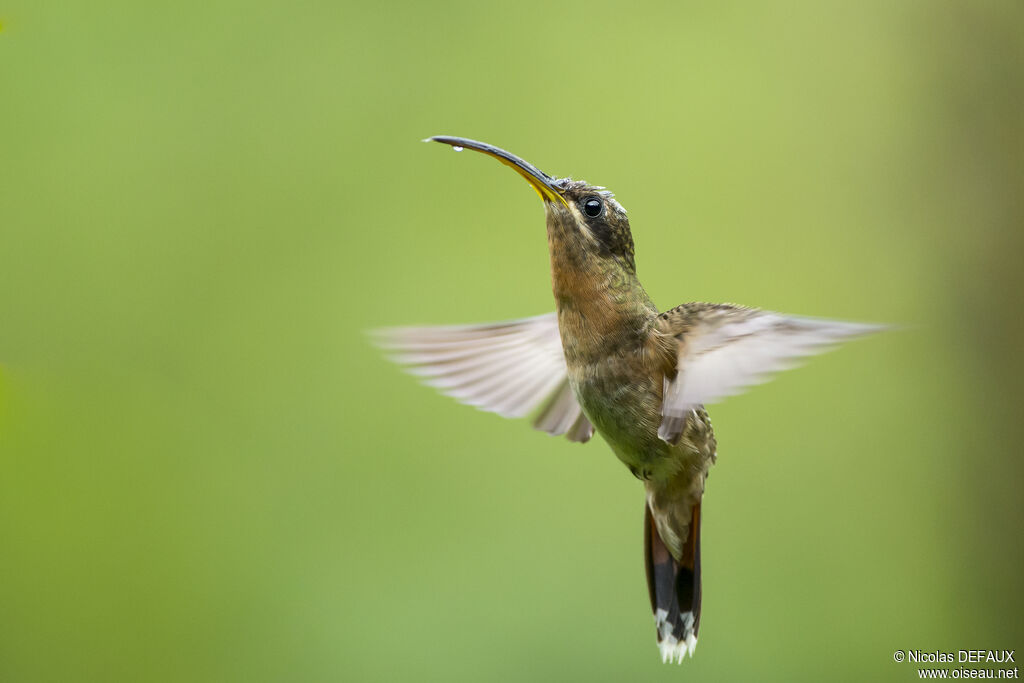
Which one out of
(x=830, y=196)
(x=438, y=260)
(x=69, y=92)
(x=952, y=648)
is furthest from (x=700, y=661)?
(x=69, y=92)

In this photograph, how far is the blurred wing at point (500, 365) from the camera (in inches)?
69.3

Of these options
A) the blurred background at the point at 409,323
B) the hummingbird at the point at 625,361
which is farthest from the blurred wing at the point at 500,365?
the blurred background at the point at 409,323

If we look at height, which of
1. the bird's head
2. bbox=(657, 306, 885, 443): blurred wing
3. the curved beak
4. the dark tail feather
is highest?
the curved beak

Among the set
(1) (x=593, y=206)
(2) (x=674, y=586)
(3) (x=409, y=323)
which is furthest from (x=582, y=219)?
(3) (x=409, y=323)

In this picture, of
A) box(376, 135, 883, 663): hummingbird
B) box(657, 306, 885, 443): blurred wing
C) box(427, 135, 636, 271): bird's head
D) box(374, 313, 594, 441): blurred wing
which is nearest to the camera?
box(657, 306, 885, 443): blurred wing

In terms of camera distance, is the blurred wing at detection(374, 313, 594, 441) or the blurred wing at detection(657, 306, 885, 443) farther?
the blurred wing at detection(374, 313, 594, 441)

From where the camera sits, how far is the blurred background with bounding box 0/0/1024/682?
3389 millimetres

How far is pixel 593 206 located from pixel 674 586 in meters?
0.75

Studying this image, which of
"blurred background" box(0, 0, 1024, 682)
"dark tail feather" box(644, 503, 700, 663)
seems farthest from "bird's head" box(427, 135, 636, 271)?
"blurred background" box(0, 0, 1024, 682)

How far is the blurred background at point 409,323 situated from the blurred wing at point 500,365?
5.50 feet

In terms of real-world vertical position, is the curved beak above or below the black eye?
above

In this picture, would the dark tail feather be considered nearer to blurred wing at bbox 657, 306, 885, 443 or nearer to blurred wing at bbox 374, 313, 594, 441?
blurred wing at bbox 374, 313, 594, 441

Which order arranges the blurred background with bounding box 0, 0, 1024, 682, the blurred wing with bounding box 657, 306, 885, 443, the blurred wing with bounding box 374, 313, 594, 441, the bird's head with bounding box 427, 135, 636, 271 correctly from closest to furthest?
the blurred wing with bounding box 657, 306, 885, 443, the bird's head with bounding box 427, 135, 636, 271, the blurred wing with bounding box 374, 313, 594, 441, the blurred background with bounding box 0, 0, 1024, 682

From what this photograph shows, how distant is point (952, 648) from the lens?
11.3 ft
